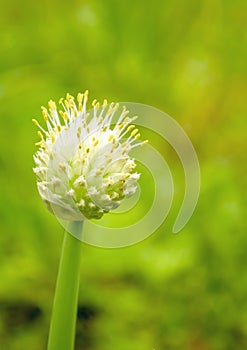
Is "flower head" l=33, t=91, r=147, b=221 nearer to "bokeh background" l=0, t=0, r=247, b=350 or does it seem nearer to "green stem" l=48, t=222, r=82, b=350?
"green stem" l=48, t=222, r=82, b=350

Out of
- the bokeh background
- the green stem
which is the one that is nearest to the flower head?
the green stem

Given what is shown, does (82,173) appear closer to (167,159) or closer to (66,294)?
(66,294)

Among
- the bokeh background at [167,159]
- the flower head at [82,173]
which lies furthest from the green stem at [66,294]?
the bokeh background at [167,159]

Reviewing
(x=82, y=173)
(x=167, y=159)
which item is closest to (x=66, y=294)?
(x=82, y=173)

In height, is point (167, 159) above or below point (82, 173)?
above

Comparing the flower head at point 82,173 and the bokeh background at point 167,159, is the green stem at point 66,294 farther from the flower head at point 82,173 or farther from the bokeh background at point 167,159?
the bokeh background at point 167,159

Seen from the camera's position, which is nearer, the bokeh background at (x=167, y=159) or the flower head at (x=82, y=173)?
the flower head at (x=82, y=173)
